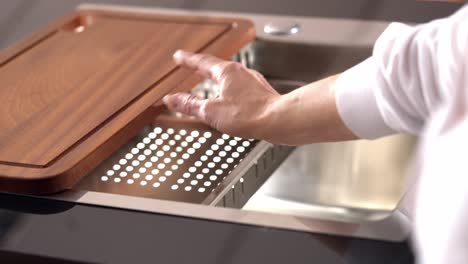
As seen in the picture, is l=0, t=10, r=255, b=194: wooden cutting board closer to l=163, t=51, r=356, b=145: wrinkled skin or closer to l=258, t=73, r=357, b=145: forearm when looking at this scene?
l=163, t=51, r=356, b=145: wrinkled skin

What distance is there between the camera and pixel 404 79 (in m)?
0.87

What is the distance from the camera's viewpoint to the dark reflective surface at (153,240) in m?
0.91

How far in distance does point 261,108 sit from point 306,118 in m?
0.07

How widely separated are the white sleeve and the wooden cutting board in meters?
0.28

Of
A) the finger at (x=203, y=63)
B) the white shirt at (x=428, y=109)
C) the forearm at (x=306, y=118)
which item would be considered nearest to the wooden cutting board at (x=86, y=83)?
the finger at (x=203, y=63)

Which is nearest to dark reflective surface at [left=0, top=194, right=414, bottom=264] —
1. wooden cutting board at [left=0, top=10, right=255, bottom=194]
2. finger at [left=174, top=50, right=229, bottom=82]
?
wooden cutting board at [left=0, top=10, right=255, bottom=194]

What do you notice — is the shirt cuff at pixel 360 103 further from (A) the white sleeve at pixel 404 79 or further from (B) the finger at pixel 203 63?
(B) the finger at pixel 203 63

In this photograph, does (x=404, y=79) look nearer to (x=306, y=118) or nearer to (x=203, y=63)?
(x=306, y=118)

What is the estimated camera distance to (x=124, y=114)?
3.77 ft

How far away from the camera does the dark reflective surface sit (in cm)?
91

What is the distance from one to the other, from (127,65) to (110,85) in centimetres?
7

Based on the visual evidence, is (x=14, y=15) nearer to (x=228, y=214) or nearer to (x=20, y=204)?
(x=20, y=204)

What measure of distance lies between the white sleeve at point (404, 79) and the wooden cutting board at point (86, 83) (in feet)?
0.90

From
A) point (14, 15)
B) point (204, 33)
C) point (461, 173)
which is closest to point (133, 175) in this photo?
point (204, 33)
